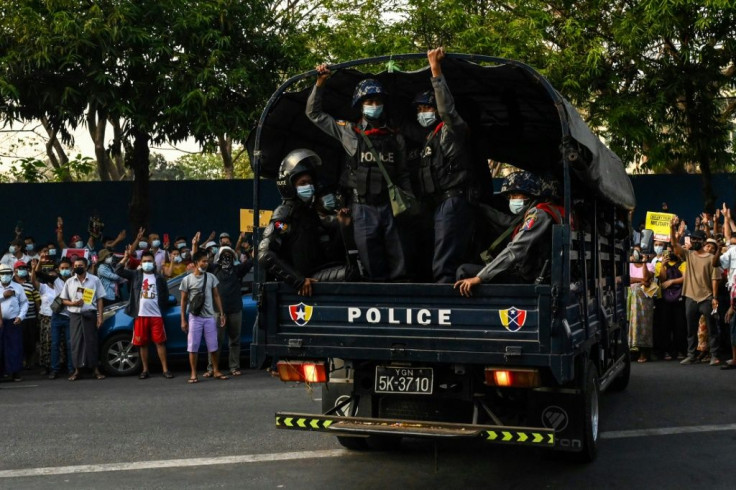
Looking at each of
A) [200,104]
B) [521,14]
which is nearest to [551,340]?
[200,104]

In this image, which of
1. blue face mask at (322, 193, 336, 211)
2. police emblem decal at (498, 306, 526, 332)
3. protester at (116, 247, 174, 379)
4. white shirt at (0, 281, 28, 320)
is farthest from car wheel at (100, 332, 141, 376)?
police emblem decal at (498, 306, 526, 332)

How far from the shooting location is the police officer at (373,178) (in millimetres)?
6980

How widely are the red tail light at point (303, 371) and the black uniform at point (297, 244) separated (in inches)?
21.5

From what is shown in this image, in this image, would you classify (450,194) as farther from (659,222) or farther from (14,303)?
(14,303)

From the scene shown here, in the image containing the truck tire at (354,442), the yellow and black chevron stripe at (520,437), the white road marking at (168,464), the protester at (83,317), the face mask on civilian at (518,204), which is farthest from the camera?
the protester at (83,317)

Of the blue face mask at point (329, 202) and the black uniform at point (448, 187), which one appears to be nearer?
the black uniform at point (448, 187)

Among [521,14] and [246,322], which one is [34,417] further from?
[521,14]

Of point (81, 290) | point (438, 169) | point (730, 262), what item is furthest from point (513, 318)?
point (81, 290)

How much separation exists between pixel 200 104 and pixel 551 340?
499 inches

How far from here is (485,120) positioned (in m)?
8.42

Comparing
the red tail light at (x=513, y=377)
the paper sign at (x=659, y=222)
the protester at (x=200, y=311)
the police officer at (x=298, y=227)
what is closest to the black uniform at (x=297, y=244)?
the police officer at (x=298, y=227)

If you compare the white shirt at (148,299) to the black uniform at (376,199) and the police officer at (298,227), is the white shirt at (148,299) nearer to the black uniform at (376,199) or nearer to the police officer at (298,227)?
the police officer at (298,227)

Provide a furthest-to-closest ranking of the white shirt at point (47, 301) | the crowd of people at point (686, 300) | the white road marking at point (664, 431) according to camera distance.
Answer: the white shirt at point (47, 301), the crowd of people at point (686, 300), the white road marking at point (664, 431)

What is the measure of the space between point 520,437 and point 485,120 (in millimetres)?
3407
